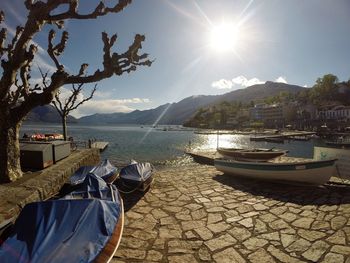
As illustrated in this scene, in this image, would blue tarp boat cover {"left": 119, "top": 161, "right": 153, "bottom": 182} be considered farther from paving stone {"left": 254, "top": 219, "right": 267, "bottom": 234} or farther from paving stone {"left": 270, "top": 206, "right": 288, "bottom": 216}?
paving stone {"left": 270, "top": 206, "right": 288, "bottom": 216}

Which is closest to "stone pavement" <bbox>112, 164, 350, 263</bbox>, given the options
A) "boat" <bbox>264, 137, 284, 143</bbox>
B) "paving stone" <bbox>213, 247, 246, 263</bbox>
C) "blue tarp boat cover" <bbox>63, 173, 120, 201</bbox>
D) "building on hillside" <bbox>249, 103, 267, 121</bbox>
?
"paving stone" <bbox>213, 247, 246, 263</bbox>

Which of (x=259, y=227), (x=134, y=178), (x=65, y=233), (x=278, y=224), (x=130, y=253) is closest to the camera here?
(x=65, y=233)

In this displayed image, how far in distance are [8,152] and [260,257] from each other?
31.3 feet

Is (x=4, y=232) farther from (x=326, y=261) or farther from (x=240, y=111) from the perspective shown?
(x=240, y=111)

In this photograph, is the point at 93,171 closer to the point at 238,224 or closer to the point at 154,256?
the point at 154,256

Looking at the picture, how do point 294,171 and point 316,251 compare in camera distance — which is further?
point 294,171

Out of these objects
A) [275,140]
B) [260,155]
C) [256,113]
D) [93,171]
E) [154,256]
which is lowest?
[275,140]

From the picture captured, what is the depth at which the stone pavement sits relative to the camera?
5.79 m

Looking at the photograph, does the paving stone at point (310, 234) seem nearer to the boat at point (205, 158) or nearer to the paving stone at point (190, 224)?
the paving stone at point (190, 224)

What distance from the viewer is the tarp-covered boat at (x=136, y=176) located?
10195 mm

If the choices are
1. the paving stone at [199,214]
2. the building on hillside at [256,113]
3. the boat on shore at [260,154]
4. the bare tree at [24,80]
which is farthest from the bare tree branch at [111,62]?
the building on hillside at [256,113]

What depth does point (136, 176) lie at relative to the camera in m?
10.5

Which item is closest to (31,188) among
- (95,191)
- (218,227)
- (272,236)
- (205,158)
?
(95,191)

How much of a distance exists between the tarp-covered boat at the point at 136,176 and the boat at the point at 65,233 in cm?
440
